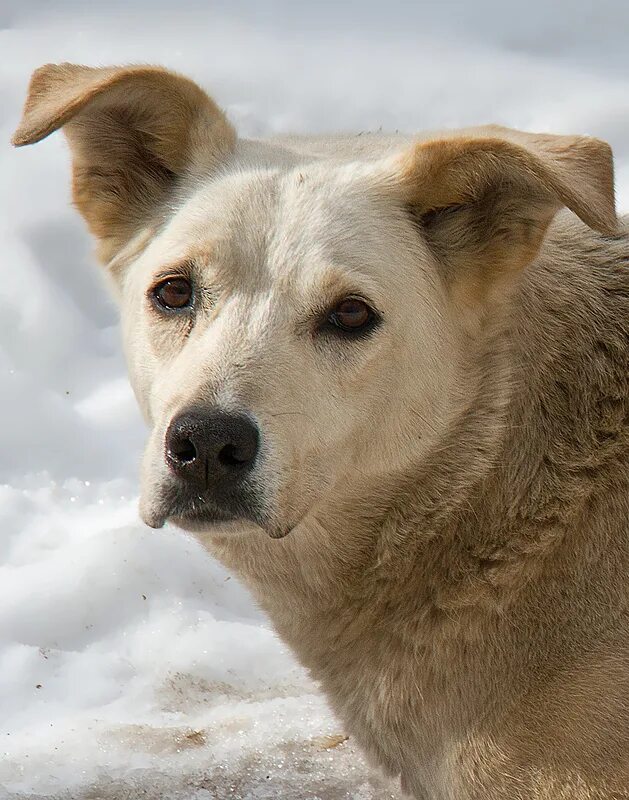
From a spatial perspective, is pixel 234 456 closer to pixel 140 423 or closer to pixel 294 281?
pixel 294 281

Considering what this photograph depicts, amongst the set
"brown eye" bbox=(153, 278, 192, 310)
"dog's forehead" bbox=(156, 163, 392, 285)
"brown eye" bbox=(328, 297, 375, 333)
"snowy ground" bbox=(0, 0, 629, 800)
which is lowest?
"snowy ground" bbox=(0, 0, 629, 800)

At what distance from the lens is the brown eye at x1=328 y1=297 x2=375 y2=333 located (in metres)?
2.90

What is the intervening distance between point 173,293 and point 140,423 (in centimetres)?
251

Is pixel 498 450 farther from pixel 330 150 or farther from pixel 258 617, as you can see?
pixel 258 617

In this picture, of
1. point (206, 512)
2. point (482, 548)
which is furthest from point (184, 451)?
point (482, 548)

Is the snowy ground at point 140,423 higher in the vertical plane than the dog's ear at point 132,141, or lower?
lower

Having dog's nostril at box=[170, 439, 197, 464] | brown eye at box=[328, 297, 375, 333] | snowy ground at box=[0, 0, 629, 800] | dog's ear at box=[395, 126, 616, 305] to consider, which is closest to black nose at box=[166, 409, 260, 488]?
dog's nostril at box=[170, 439, 197, 464]

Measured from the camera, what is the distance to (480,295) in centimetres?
307

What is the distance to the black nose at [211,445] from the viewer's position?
263 cm

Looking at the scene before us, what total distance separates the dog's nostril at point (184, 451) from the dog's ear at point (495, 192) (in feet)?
2.84

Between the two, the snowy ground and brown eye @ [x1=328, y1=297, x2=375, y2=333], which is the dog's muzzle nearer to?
brown eye @ [x1=328, y1=297, x2=375, y2=333]

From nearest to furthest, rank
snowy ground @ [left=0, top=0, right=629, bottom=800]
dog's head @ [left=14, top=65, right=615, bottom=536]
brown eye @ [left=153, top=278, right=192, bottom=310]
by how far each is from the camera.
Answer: dog's head @ [left=14, top=65, right=615, bottom=536], brown eye @ [left=153, top=278, right=192, bottom=310], snowy ground @ [left=0, top=0, right=629, bottom=800]

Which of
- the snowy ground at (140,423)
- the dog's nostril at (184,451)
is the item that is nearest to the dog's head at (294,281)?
the dog's nostril at (184,451)

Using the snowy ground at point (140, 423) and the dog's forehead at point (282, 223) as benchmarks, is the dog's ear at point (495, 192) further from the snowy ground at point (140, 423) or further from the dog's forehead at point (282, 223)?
the snowy ground at point (140, 423)
